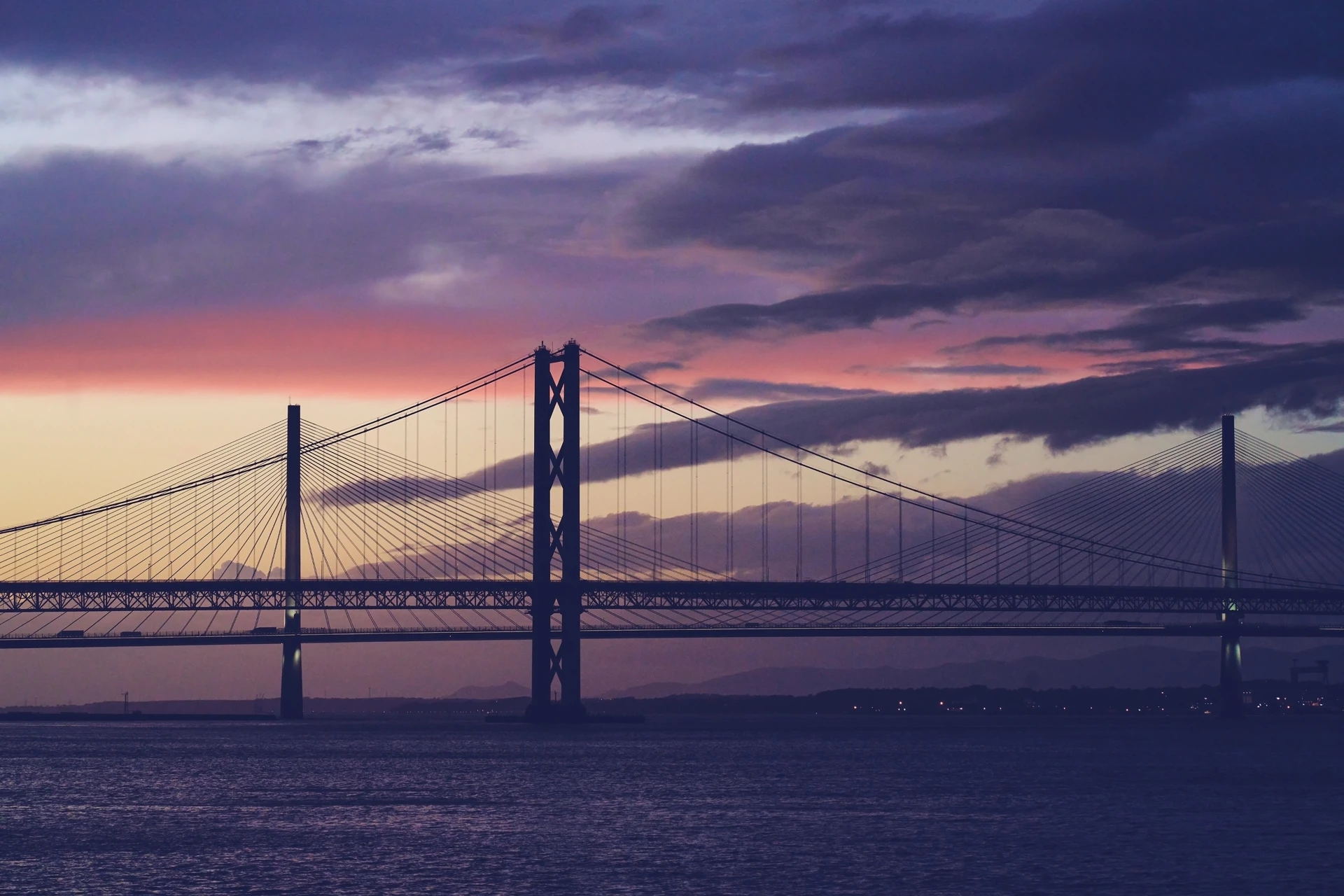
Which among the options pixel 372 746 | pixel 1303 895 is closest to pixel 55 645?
pixel 372 746

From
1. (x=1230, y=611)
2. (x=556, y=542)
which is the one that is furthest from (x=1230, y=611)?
(x=556, y=542)

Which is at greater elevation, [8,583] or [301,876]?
[8,583]

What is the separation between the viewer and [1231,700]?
102062mm

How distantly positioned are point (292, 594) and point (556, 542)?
20.9 meters

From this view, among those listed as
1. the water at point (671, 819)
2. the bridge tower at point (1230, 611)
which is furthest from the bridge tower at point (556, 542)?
the bridge tower at point (1230, 611)

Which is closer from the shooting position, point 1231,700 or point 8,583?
point 8,583

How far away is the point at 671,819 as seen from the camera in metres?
39.2

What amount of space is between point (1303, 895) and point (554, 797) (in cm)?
2080

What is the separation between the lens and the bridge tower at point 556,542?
221 ft

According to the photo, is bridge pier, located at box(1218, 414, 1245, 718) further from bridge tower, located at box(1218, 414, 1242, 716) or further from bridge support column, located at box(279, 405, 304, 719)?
bridge support column, located at box(279, 405, 304, 719)

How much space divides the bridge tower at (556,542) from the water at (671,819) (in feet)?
8.34

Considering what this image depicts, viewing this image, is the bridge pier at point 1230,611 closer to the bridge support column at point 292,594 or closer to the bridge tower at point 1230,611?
the bridge tower at point 1230,611

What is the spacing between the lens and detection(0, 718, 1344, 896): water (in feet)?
97.3

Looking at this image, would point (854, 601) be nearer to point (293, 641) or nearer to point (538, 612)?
point (538, 612)
